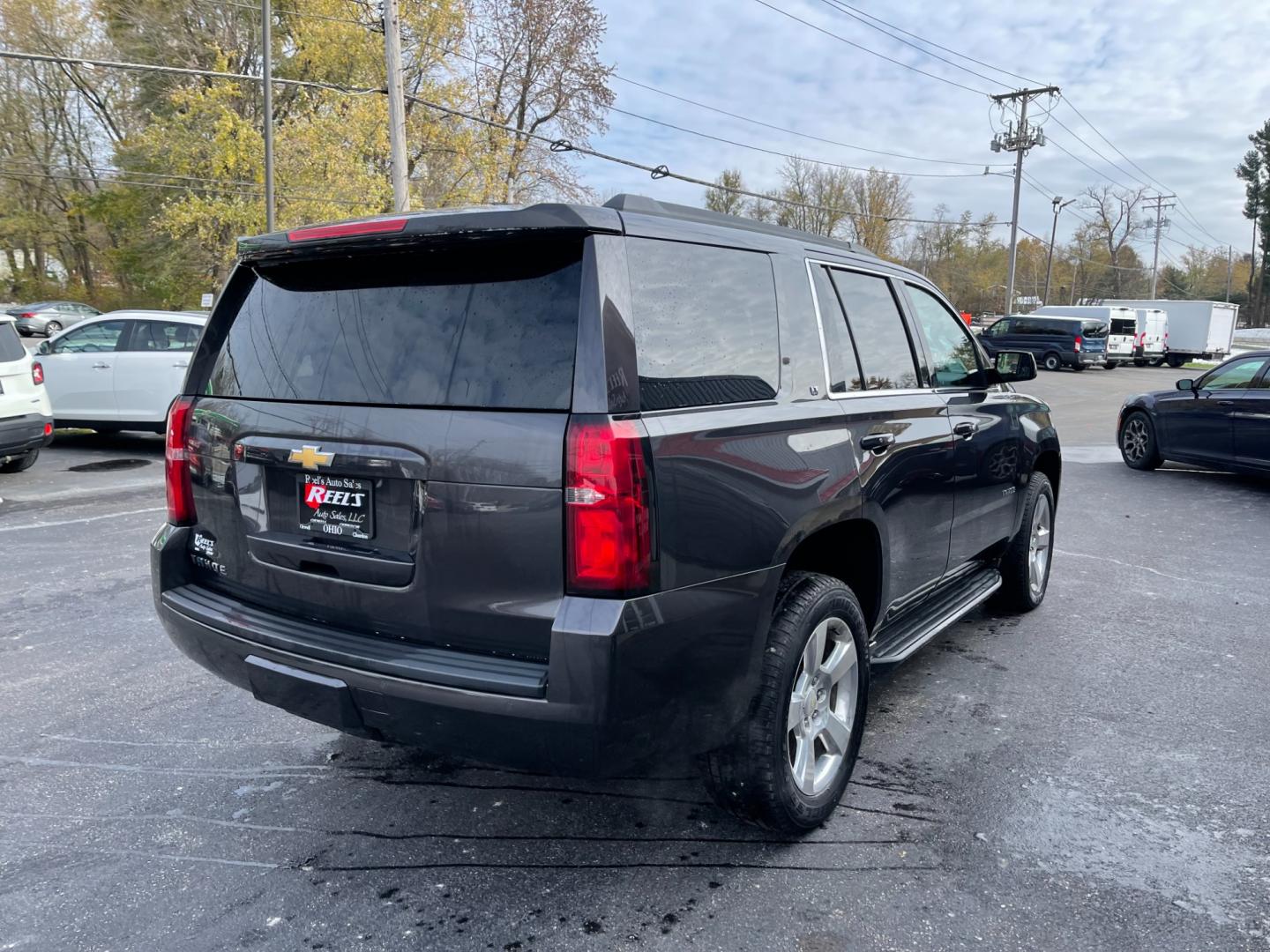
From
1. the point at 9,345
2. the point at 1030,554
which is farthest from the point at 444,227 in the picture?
the point at 9,345

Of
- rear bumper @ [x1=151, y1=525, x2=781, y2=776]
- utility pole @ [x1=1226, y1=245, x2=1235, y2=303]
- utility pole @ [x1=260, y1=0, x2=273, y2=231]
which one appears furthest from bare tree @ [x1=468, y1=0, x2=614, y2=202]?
utility pole @ [x1=1226, y1=245, x2=1235, y2=303]

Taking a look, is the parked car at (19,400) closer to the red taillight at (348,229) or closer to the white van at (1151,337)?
the red taillight at (348,229)

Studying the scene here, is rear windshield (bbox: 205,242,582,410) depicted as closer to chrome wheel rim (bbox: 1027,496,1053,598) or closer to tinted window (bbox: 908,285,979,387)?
tinted window (bbox: 908,285,979,387)

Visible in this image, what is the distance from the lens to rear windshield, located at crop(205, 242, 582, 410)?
2443 millimetres

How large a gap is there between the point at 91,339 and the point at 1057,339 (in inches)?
1245

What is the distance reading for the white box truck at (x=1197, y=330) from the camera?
129ft

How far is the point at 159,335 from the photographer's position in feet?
36.7

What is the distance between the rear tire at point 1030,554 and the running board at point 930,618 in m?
0.30

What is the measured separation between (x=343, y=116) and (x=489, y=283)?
2712 cm

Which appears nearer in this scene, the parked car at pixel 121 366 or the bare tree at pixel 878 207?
the parked car at pixel 121 366

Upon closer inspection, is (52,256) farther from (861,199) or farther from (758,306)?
(758,306)

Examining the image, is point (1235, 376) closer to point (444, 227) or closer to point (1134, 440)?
point (1134, 440)

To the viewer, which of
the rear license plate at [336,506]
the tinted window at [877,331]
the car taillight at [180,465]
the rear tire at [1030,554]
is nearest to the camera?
the rear license plate at [336,506]

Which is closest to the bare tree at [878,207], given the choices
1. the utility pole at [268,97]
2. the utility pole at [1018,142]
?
the utility pole at [1018,142]
